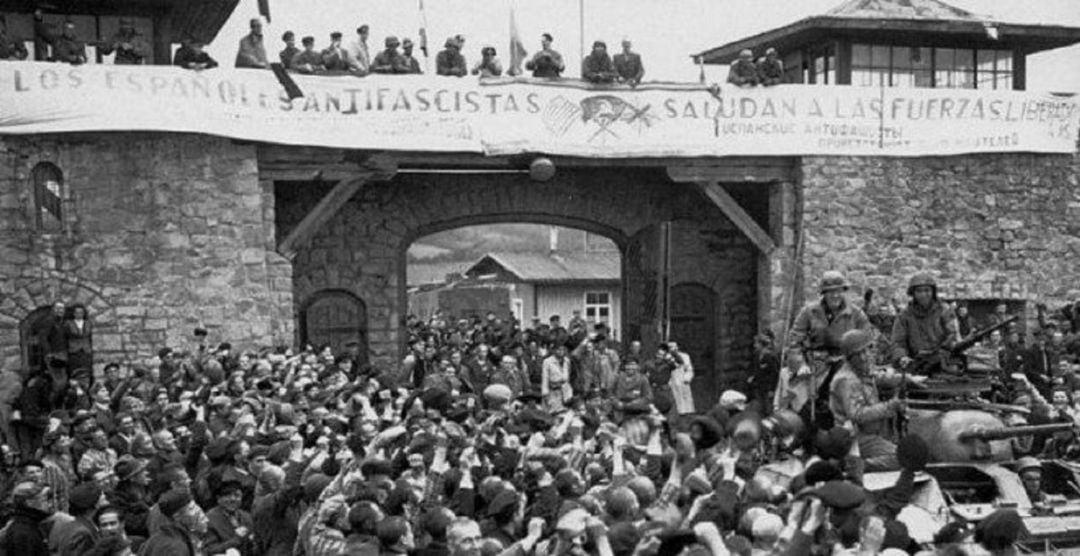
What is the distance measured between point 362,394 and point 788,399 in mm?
4056

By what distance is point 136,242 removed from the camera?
18500mm

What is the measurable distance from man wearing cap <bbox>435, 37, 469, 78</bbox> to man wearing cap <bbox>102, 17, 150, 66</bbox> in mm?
4173

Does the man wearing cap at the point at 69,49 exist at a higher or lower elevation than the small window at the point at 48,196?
higher

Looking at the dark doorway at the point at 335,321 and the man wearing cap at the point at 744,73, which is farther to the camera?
the dark doorway at the point at 335,321

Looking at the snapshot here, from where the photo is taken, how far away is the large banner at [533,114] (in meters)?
17.9

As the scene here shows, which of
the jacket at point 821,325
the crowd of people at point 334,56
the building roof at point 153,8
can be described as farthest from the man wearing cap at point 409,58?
the jacket at point 821,325

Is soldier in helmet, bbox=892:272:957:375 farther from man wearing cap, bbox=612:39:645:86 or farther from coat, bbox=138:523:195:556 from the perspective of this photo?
man wearing cap, bbox=612:39:645:86

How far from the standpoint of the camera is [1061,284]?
71.9 ft

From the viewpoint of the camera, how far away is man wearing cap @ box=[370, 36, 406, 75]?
19531mm

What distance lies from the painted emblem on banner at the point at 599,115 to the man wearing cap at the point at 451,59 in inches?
55.3

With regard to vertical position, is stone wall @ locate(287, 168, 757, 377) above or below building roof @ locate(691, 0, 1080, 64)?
below

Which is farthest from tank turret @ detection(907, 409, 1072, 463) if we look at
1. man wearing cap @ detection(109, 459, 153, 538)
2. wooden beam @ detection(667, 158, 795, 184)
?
wooden beam @ detection(667, 158, 795, 184)

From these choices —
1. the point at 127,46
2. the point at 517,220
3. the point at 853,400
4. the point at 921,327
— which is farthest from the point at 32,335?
the point at 853,400

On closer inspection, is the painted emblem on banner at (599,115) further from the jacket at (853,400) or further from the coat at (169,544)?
the coat at (169,544)
